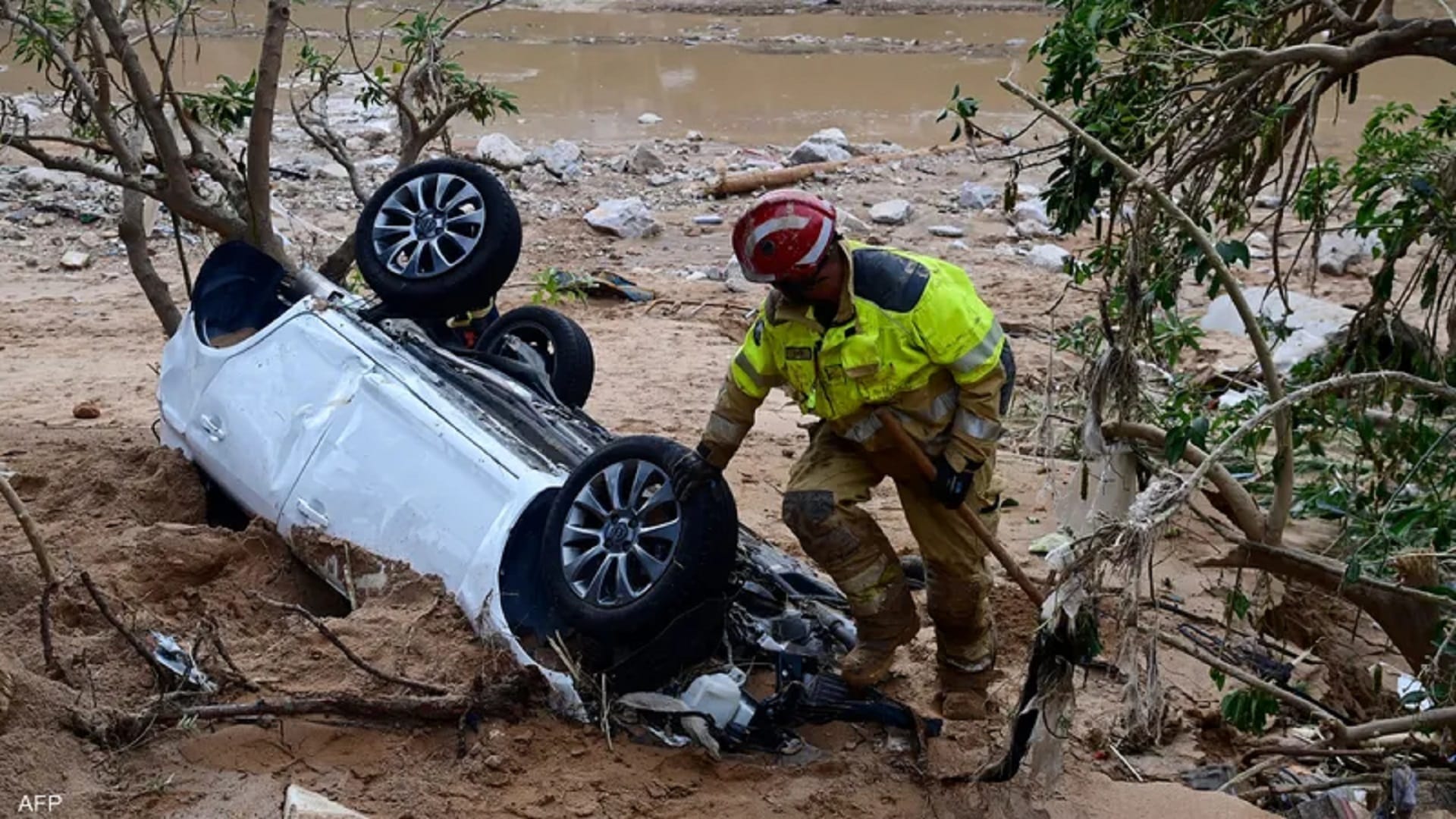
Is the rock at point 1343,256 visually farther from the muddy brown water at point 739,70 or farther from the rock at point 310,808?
the rock at point 310,808

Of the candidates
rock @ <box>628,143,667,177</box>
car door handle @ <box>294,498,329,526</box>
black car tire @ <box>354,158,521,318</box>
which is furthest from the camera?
rock @ <box>628,143,667,177</box>

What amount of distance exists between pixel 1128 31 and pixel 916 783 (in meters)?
2.80

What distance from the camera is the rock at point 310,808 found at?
13.5 ft

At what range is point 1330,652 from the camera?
5941mm

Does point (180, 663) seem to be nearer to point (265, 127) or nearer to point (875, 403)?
point (875, 403)

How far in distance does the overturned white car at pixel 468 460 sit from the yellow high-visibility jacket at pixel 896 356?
42cm

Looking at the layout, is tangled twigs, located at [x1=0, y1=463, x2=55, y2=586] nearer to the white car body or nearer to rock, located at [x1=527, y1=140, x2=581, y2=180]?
the white car body

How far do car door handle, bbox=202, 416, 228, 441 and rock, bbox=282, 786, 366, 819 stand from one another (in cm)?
199

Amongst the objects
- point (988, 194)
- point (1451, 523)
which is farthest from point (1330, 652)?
point (988, 194)

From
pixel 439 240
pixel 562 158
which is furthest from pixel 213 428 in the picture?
pixel 562 158

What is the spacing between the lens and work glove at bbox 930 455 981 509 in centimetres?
469

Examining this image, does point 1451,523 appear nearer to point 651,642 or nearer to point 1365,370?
point 1365,370

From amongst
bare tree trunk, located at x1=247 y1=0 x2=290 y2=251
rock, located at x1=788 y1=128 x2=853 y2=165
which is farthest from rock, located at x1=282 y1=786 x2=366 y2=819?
rock, located at x1=788 y1=128 x2=853 y2=165

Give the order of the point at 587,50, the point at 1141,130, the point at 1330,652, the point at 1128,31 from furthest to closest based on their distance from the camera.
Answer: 1. the point at 587,50
2. the point at 1330,652
3. the point at 1128,31
4. the point at 1141,130
